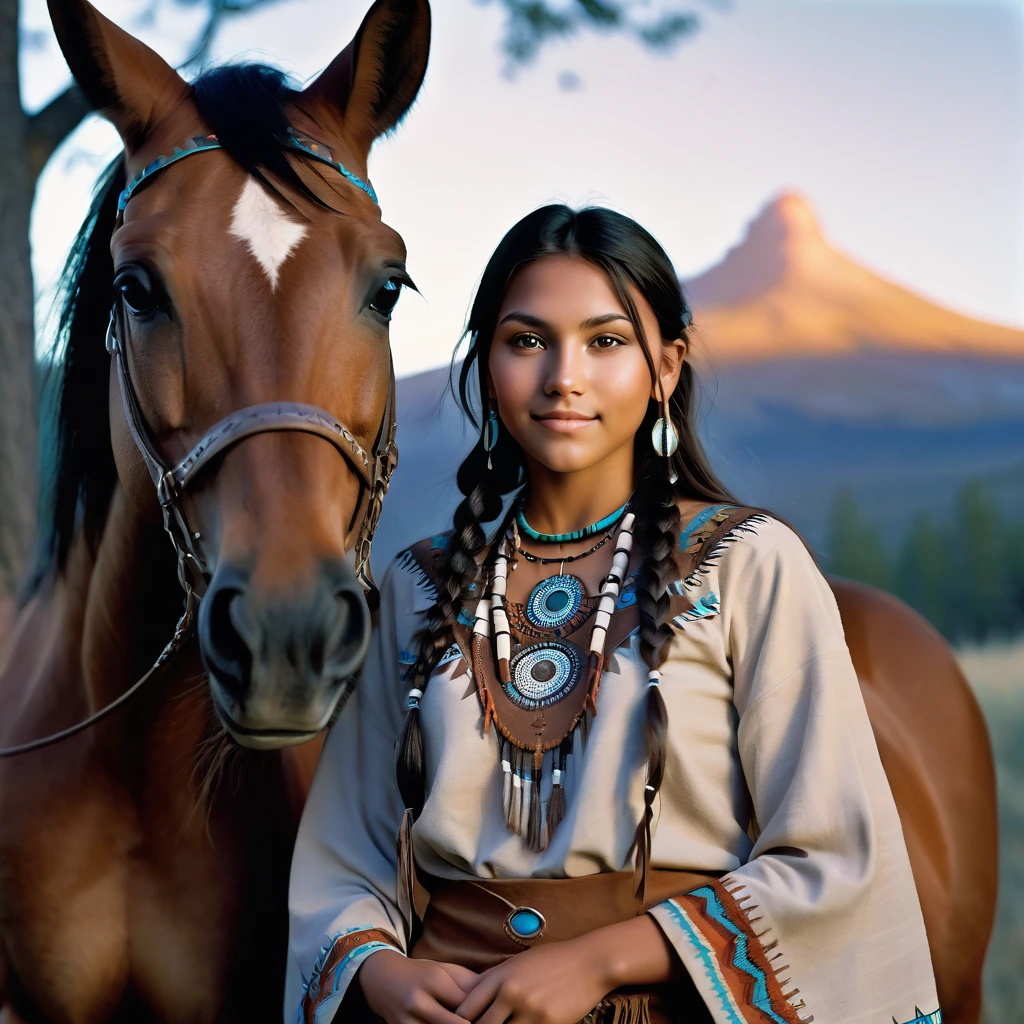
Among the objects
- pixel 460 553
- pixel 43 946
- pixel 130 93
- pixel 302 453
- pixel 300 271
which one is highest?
pixel 130 93

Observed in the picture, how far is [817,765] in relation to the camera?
1.29 metres

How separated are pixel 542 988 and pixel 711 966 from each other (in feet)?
0.69

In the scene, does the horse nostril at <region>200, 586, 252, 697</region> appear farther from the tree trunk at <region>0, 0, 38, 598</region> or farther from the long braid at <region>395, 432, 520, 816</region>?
the tree trunk at <region>0, 0, 38, 598</region>

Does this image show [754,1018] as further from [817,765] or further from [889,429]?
[889,429]

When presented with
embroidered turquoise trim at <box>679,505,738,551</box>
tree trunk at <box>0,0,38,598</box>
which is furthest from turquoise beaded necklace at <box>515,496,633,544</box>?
tree trunk at <box>0,0,38,598</box>

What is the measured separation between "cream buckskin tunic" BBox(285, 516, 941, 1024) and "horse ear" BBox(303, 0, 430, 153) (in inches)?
33.4

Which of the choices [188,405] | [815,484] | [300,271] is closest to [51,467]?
[188,405]

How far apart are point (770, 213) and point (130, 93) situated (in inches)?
155

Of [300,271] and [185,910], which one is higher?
[300,271]

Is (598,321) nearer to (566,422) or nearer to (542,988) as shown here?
(566,422)

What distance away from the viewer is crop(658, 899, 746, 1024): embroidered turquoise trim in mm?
1241

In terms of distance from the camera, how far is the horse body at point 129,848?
5.21 feet

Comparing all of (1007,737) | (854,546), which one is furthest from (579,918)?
(1007,737)

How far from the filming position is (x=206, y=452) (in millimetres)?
1286
